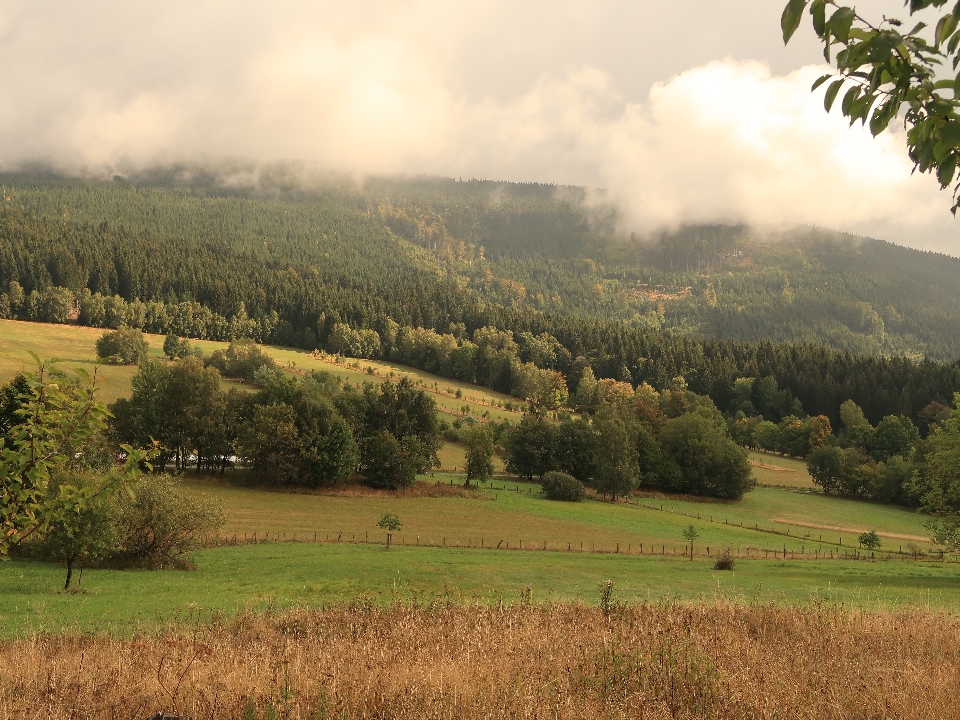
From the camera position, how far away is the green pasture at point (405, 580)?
25.1 metres

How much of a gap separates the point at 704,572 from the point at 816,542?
103 feet

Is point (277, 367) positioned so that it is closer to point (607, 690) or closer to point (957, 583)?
point (957, 583)

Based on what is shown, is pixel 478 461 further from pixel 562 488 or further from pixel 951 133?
pixel 951 133

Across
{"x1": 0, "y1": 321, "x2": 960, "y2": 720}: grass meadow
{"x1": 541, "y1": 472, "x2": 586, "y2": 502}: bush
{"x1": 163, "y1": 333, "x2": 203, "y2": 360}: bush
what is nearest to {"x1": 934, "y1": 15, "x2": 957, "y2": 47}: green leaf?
{"x1": 0, "y1": 321, "x2": 960, "y2": 720}: grass meadow

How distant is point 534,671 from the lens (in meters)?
7.98

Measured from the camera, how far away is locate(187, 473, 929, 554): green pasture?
188 ft

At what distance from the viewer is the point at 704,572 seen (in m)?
42.9

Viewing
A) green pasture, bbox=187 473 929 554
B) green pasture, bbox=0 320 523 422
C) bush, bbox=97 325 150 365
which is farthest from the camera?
bush, bbox=97 325 150 365

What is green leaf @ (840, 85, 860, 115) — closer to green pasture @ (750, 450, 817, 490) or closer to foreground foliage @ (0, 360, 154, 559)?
foreground foliage @ (0, 360, 154, 559)

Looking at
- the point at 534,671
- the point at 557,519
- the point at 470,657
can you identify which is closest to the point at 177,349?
the point at 557,519

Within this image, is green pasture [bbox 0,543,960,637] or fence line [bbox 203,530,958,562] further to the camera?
fence line [bbox 203,530,958,562]

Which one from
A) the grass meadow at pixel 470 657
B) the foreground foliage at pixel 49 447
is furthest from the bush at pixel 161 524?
the foreground foliage at pixel 49 447

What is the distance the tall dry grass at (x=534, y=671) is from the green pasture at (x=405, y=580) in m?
10.0

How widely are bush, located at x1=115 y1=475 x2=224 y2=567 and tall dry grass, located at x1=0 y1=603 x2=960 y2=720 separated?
1143 inches
